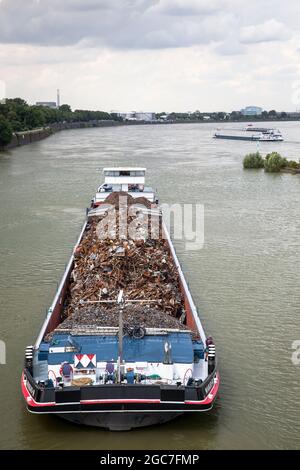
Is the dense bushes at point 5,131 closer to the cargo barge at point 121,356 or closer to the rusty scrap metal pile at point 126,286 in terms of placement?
the rusty scrap metal pile at point 126,286

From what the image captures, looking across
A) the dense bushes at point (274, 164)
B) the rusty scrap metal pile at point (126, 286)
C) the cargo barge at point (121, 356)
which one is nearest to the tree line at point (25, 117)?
the dense bushes at point (274, 164)

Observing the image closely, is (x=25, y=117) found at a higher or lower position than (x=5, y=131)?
higher

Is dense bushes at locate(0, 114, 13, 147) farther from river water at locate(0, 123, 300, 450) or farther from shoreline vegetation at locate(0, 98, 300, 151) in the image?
river water at locate(0, 123, 300, 450)

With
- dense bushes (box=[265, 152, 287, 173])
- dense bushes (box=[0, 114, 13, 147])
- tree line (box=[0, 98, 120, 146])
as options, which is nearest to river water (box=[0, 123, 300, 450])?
dense bushes (box=[265, 152, 287, 173])

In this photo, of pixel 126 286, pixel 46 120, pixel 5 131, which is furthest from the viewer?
pixel 46 120

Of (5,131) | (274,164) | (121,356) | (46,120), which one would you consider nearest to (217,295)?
(121,356)

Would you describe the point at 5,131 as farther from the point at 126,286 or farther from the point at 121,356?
the point at 121,356
